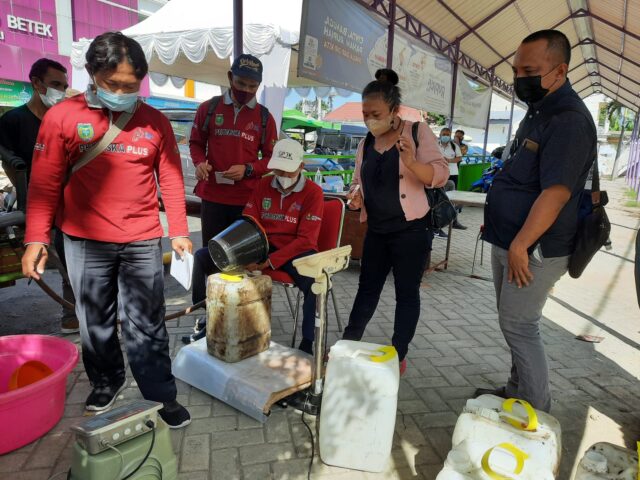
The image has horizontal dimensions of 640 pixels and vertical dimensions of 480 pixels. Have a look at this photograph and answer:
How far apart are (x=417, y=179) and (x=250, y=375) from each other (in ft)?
4.78

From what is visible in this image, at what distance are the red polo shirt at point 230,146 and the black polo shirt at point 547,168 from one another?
5.73ft

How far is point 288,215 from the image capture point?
9.80 ft

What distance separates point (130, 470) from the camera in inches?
61.3

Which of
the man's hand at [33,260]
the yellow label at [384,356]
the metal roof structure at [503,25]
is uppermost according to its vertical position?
the metal roof structure at [503,25]

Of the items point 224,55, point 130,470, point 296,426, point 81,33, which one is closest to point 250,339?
point 296,426

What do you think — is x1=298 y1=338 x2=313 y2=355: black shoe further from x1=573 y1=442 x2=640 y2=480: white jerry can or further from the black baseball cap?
the black baseball cap

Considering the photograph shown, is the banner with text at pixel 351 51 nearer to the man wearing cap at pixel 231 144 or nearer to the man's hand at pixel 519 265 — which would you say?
the man wearing cap at pixel 231 144

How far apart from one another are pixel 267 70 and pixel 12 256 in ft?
12.6

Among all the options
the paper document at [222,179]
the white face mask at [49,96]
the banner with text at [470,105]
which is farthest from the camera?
the banner with text at [470,105]

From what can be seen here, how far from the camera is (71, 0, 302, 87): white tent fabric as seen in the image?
18.6ft

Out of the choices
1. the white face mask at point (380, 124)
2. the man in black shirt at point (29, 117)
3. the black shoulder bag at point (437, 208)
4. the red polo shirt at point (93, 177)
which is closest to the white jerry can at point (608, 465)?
the black shoulder bag at point (437, 208)

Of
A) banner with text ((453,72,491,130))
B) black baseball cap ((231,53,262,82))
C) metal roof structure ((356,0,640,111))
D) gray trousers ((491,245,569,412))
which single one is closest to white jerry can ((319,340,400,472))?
gray trousers ((491,245,569,412))

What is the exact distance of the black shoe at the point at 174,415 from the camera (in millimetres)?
2287

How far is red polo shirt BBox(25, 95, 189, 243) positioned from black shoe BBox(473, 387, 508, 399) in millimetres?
2105
